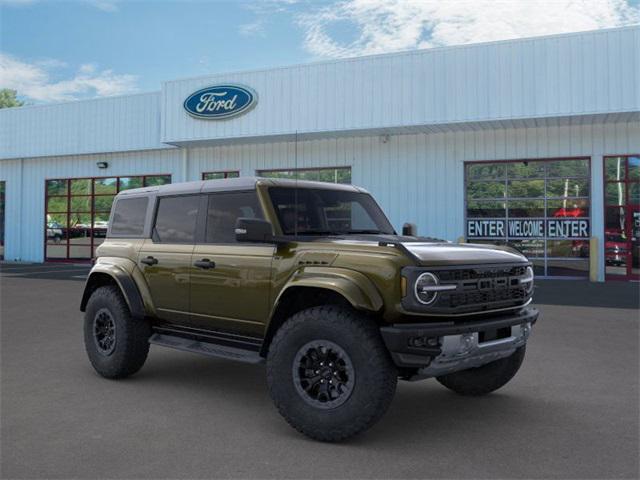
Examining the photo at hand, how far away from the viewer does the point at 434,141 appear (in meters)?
18.9

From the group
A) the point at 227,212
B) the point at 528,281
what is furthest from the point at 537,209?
the point at 227,212

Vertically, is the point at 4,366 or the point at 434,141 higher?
the point at 434,141

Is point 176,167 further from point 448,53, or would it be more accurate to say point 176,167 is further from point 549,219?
point 549,219

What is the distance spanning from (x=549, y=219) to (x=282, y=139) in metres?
8.85

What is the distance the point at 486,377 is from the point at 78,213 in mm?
23552

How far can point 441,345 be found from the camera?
3961mm

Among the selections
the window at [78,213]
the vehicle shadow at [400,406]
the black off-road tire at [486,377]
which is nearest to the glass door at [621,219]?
the vehicle shadow at [400,406]

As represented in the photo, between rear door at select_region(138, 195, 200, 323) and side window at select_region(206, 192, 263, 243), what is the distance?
215 millimetres

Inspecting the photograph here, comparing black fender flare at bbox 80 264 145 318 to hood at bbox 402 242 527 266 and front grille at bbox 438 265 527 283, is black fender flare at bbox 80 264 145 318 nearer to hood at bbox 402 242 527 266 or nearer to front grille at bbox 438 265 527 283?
hood at bbox 402 242 527 266

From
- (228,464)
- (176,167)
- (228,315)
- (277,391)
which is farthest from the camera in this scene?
(176,167)

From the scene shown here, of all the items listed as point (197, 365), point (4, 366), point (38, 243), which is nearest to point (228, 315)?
point (197, 365)

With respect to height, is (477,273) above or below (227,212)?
below

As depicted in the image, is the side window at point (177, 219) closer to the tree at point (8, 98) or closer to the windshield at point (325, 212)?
the windshield at point (325, 212)

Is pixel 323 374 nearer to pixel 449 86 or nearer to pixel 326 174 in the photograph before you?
pixel 449 86
